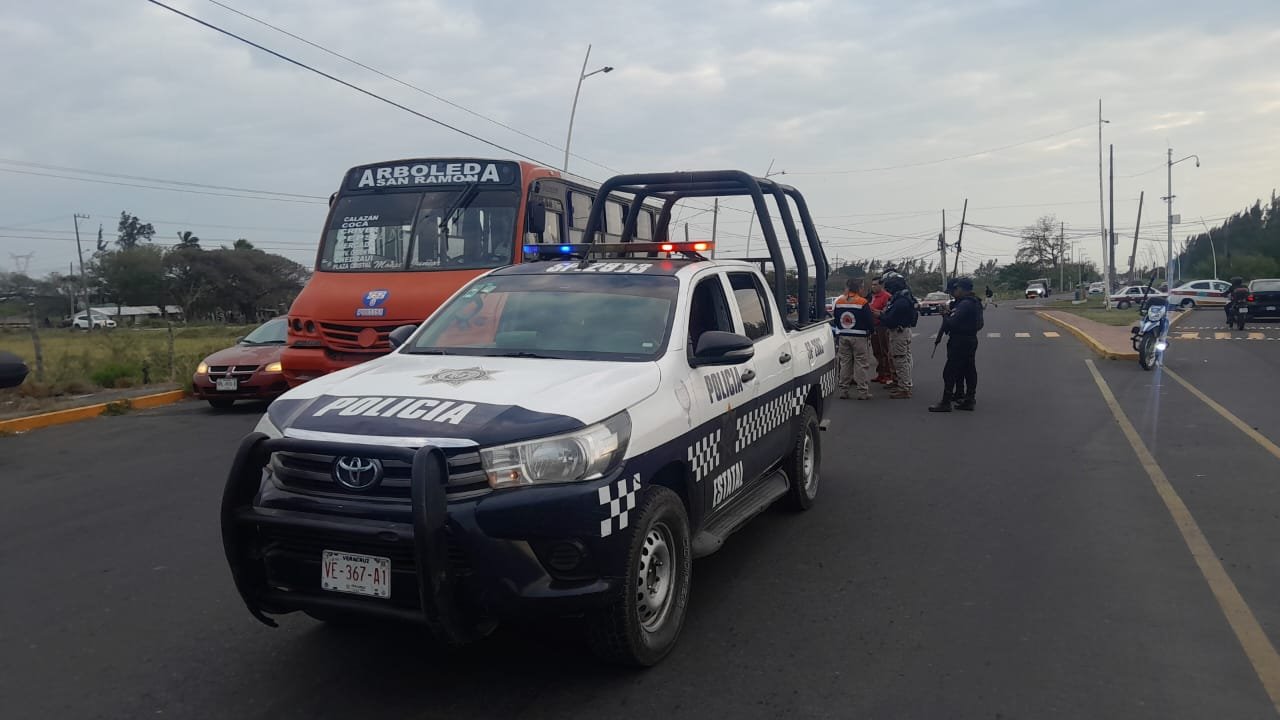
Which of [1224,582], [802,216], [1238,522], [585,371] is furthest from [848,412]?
[585,371]

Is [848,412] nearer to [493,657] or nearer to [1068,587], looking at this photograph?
[1068,587]

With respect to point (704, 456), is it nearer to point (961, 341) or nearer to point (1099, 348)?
point (961, 341)

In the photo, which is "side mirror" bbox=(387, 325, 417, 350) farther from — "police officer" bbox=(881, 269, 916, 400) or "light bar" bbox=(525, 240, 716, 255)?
"police officer" bbox=(881, 269, 916, 400)

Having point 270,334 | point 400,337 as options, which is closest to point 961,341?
point 400,337

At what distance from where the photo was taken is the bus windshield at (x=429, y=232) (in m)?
11.4

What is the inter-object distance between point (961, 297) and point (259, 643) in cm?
966

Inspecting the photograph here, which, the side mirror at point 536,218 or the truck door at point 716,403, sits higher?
the side mirror at point 536,218

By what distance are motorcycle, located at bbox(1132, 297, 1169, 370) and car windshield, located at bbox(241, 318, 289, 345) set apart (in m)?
14.1

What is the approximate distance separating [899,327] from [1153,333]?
20.1 ft

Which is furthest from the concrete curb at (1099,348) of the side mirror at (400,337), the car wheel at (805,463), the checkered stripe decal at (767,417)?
the side mirror at (400,337)

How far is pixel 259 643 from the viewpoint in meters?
4.48

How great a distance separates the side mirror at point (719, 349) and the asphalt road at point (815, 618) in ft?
4.11

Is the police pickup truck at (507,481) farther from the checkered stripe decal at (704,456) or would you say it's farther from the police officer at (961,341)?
the police officer at (961,341)

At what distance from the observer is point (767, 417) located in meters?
5.96
